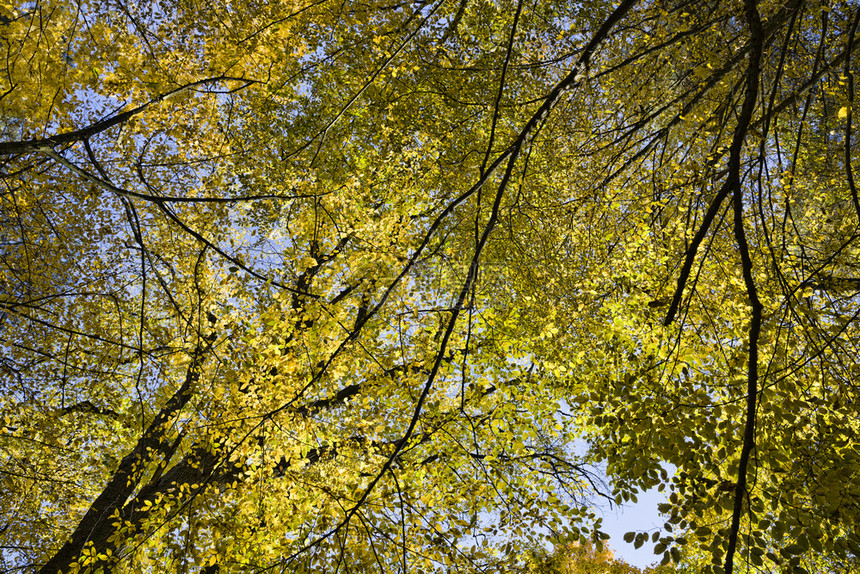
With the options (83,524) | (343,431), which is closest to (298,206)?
(343,431)

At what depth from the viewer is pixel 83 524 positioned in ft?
19.0

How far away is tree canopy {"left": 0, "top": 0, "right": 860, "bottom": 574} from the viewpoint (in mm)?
3619

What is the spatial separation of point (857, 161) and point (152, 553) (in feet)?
36.7

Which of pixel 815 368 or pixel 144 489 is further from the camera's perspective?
pixel 144 489

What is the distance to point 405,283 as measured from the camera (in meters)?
4.96

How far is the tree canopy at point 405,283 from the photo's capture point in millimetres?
3619

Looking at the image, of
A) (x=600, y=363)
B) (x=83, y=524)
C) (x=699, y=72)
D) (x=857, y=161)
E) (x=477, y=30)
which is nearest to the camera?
(x=699, y=72)

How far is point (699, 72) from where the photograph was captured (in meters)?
3.25

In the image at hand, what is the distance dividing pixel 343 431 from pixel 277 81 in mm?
5207

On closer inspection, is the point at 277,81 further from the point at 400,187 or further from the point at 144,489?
the point at 144,489

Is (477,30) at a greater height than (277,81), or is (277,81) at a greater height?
(477,30)

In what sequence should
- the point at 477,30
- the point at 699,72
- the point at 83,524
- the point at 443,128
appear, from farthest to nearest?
the point at 477,30 < the point at 443,128 < the point at 83,524 < the point at 699,72

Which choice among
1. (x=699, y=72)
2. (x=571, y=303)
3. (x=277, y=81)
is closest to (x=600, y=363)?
(x=571, y=303)

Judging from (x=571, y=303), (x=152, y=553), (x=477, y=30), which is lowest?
(x=152, y=553)
